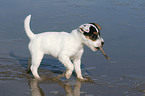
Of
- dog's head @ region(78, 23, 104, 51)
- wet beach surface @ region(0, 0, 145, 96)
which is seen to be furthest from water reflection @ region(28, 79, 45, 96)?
dog's head @ region(78, 23, 104, 51)

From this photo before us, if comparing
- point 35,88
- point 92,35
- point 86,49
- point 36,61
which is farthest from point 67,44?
point 86,49

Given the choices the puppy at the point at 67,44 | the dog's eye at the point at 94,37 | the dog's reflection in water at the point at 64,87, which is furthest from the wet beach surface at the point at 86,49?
the dog's eye at the point at 94,37

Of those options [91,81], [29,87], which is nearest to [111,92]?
[91,81]

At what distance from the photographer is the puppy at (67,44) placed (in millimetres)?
5457

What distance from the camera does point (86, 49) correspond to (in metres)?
8.09

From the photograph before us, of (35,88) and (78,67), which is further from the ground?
(78,67)

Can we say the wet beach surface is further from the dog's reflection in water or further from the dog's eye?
the dog's eye

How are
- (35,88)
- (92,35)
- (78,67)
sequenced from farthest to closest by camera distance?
(78,67) < (35,88) < (92,35)

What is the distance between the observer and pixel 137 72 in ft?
21.6

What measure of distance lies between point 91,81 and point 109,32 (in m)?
3.56

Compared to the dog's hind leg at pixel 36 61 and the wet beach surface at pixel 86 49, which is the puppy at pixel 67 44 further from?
the wet beach surface at pixel 86 49

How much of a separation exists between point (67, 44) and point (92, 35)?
0.59 m

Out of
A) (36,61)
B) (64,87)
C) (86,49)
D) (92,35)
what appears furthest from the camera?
(86,49)

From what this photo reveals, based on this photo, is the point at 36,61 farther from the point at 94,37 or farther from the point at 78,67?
the point at 94,37
